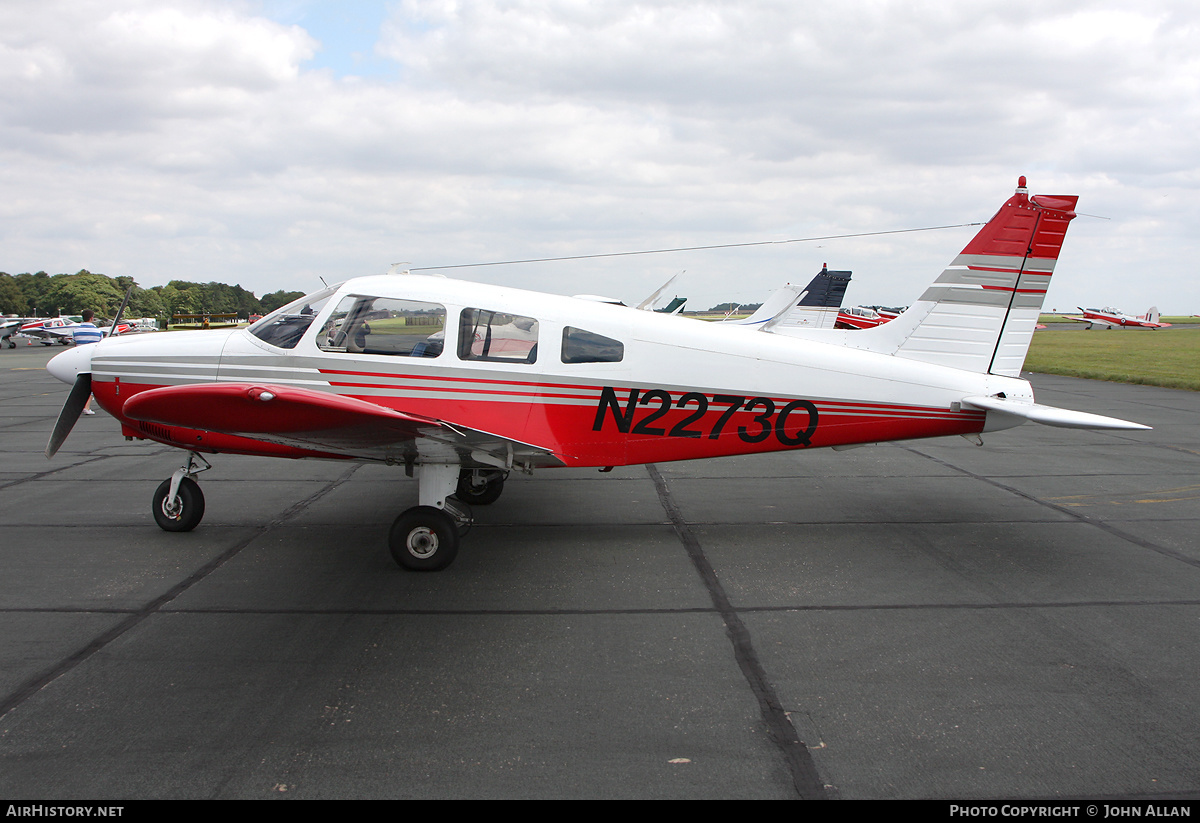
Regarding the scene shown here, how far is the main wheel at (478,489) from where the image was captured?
7.41 meters

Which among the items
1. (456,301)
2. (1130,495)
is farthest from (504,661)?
(1130,495)

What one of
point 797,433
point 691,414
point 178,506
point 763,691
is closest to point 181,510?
point 178,506

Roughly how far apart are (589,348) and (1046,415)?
148 inches

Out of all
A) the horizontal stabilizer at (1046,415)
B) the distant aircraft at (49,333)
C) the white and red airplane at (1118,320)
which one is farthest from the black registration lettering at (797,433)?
the white and red airplane at (1118,320)

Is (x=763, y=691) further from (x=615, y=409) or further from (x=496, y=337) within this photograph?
(x=496, y=337)

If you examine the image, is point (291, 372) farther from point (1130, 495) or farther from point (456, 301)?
point (1130, 495)

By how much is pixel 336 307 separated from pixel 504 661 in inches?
130

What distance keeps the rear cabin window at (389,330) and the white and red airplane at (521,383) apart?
11 mm

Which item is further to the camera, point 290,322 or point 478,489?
point 478,489

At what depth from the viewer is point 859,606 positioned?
A: 493 centimetres

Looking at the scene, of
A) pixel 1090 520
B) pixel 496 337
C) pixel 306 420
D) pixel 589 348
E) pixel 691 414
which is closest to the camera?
pixel 306 420

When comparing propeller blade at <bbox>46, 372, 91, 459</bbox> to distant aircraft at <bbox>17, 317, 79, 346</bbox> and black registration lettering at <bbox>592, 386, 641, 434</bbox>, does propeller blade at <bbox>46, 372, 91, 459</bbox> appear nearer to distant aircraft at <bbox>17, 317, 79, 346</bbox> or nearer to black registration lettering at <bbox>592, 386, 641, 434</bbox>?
black registration lettering at <bbox>592, 386, 641, 434</bbox>

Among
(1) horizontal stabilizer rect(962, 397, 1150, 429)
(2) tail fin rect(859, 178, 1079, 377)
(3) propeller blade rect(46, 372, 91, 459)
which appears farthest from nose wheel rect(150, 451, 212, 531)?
(1) horizontal stabilizer rect(962, 397, 1150, 429)

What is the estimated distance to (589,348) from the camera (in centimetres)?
600
